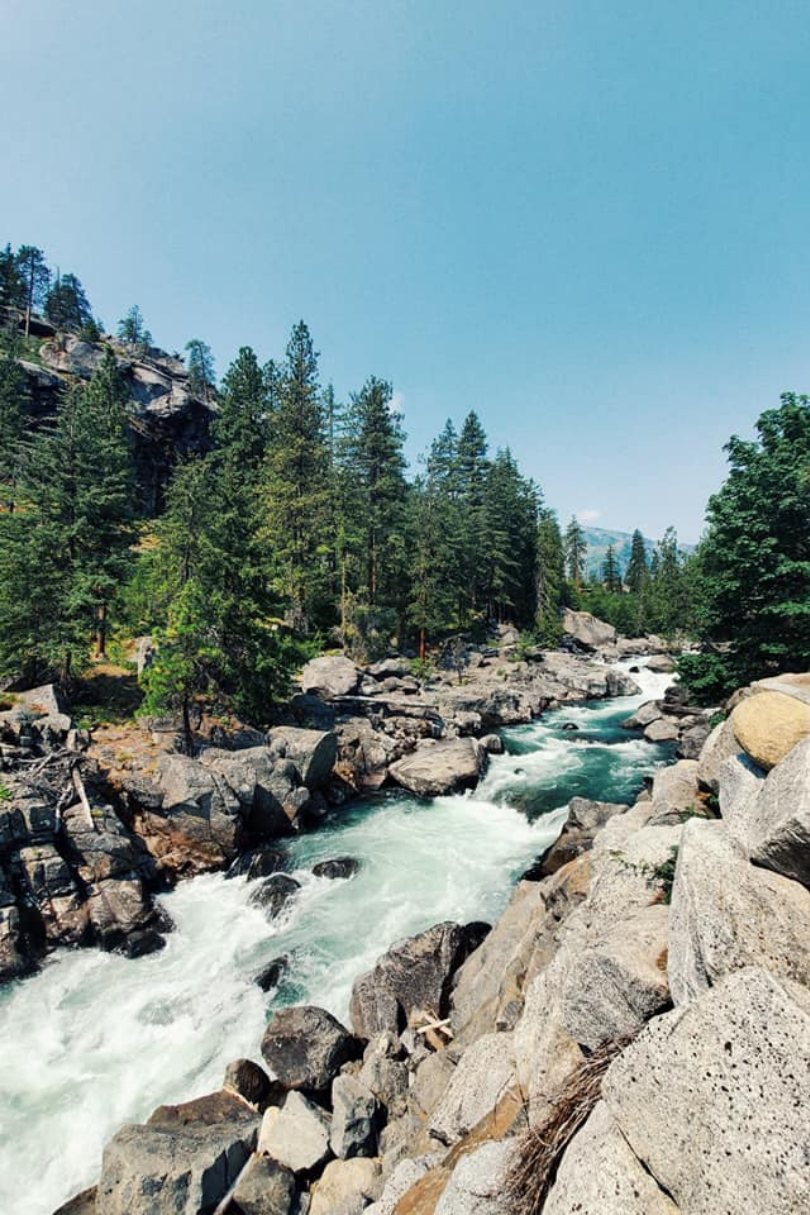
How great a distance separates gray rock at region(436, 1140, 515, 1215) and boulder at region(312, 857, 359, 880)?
10.3 m

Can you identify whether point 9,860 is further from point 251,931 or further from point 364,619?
point 364,619

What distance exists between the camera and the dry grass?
4352 mm

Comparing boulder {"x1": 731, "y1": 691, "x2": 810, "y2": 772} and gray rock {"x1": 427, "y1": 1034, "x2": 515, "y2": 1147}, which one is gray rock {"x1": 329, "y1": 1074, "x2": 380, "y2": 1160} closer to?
gray rock {"x1": 427, "y1": 1034, "x2": 515, "y2": 1147}

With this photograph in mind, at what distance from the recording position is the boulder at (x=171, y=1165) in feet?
21.2

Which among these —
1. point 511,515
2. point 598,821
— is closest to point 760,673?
point 598,821

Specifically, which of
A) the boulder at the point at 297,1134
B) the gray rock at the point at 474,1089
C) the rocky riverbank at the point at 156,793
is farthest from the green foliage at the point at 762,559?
the boulder at the point at 297,1134

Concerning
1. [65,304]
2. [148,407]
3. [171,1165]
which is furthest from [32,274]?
[171,1165]

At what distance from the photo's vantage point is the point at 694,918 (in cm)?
476

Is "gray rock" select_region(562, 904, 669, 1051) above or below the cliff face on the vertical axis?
below

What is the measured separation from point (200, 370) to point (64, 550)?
84831 mm

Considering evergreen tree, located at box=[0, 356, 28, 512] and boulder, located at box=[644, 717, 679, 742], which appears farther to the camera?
evergreen tree, located at box=[0, 356, 28, 512]

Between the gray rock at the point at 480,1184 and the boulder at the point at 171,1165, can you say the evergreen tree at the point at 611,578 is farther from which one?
the gray rock at the point at 480,1184

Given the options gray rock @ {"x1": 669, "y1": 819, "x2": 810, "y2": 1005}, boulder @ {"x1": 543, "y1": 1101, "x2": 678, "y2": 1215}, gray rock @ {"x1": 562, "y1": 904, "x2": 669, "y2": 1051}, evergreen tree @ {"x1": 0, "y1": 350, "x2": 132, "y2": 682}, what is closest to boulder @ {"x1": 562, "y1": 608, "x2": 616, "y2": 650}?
evergreen tree @ {"x1": 0, "y1": 350, "x2": 132, "y2": 682}

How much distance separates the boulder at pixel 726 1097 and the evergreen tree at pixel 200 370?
322 feet
